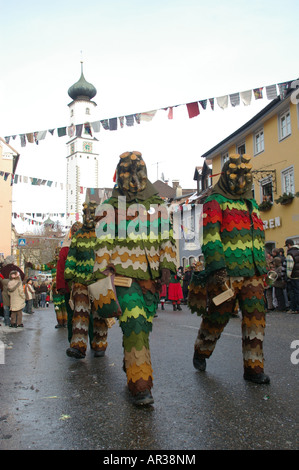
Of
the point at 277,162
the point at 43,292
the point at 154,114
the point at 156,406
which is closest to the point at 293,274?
the point at 154,114

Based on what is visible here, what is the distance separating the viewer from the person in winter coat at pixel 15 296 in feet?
36.9

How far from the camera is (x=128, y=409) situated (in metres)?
3.46

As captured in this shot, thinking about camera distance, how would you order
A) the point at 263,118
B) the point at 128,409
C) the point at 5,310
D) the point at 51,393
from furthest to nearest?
1. the point at 263,118
2. the point at 5,310
3. the point at 51,393
4. the point at 128,409

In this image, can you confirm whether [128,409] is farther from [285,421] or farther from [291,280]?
[291,280]

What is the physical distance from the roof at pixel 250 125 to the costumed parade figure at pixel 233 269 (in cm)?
1626

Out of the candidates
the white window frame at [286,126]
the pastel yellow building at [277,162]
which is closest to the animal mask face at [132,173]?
the pastel yellow building at [277,162]

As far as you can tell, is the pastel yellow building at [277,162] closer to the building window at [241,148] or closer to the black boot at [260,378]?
the building window at [241,148]

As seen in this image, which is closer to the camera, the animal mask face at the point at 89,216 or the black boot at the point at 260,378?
the black boot at the point at 260,378

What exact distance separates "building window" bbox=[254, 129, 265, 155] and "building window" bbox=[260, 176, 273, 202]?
1.88 meters

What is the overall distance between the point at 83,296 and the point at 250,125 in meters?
21.9

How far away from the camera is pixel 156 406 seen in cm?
350

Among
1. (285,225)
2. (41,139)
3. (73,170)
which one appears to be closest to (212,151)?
(285,225)

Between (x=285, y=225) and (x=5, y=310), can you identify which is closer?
(x=5, y=310)
